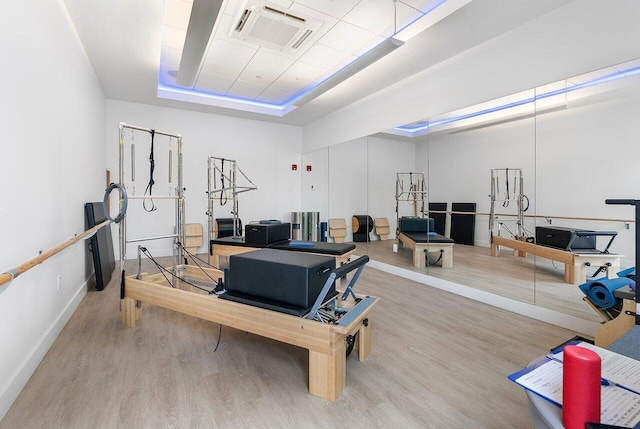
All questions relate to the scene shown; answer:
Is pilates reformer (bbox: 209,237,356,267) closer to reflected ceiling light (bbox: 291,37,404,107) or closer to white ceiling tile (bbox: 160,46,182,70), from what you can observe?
reflected ceiling light (bbox: 291,37,404,107)

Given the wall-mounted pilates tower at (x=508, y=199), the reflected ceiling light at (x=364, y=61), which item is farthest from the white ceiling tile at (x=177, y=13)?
the wall-mounted pilates tower at (x=508, y=199)

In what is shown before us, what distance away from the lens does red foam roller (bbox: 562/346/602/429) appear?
60 cm

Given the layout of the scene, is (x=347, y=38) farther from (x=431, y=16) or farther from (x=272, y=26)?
(x=431, y=16)

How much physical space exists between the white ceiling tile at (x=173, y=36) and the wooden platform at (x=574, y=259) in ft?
13.8

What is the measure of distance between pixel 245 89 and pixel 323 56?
182 centimetres

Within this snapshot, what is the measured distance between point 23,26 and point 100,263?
8.74ft

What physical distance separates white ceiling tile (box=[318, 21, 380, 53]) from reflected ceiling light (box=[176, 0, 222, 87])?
1.26 m

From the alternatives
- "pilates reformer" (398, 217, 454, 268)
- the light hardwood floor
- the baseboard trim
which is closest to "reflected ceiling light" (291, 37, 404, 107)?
"pilates reformer" (398, 217, 454, 268)

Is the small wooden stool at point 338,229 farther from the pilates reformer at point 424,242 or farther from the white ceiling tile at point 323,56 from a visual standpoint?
the white ceiling tile at point 323,56

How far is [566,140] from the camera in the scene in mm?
2777

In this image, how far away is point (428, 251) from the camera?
4219 millimetres

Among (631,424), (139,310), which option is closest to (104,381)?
(139,310)

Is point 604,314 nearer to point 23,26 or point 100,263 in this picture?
point 23,26

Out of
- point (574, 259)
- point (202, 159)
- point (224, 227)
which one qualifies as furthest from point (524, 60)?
point (202, 159)
